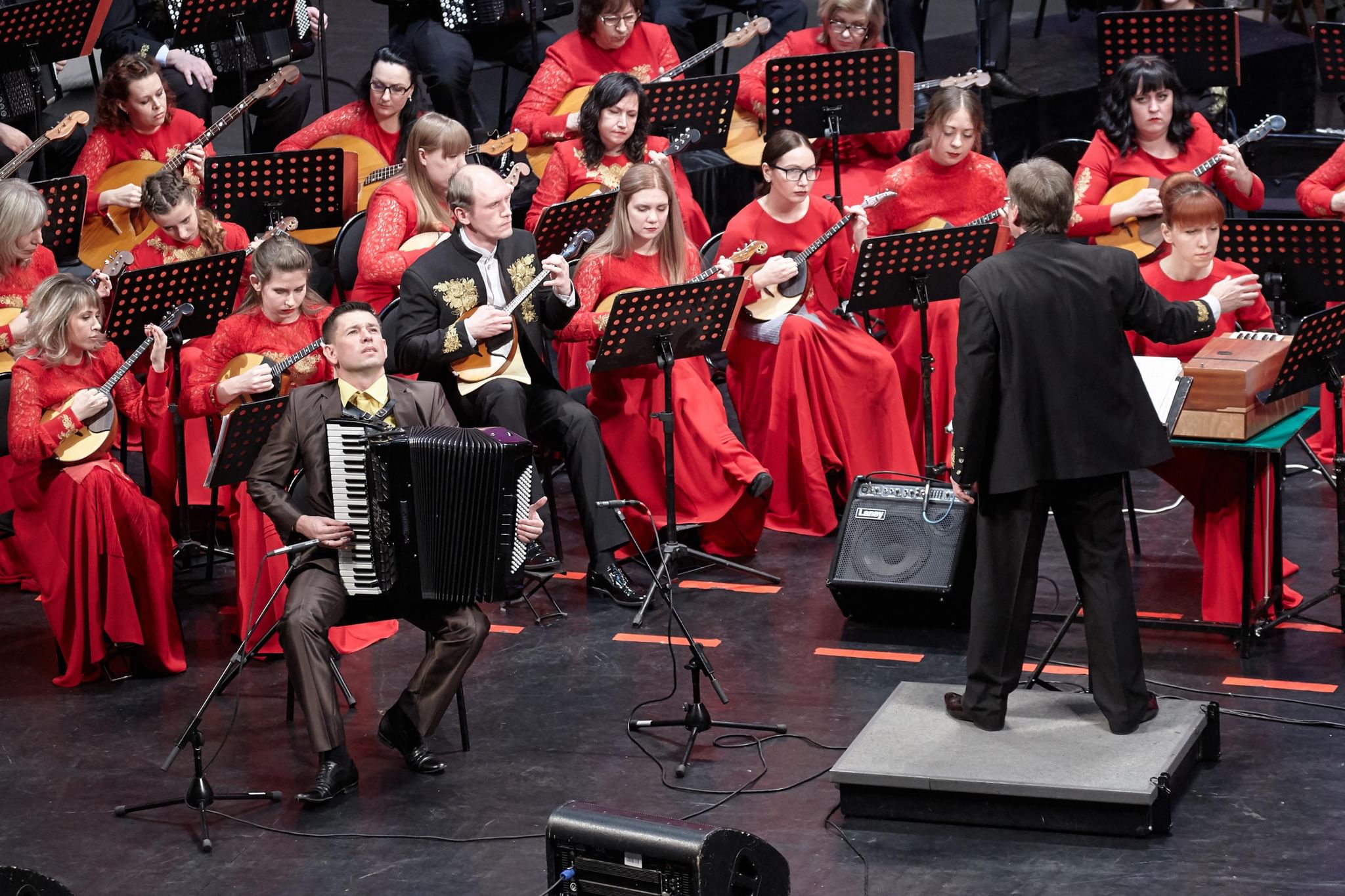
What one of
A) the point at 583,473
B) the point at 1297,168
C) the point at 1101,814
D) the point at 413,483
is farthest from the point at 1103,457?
the point at 1297,168

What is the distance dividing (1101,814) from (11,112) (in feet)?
18.8

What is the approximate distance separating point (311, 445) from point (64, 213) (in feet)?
7.19

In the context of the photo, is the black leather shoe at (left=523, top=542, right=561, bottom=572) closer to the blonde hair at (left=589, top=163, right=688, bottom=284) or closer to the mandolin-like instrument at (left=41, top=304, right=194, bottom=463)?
the blonde hair at (left=589, top=163, right=688, bottom=284)

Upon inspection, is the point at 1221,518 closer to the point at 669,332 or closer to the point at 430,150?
the point at 669,332

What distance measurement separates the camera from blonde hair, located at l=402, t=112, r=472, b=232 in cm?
724

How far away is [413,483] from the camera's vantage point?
5.12m

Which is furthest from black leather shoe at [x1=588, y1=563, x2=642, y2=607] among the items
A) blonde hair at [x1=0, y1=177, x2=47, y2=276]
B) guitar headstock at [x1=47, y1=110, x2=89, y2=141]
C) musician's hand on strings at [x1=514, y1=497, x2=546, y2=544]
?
guitar headstock at [x1=47, y1=110, x2=89, y2=141]

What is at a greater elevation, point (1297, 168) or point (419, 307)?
point (419, 307)

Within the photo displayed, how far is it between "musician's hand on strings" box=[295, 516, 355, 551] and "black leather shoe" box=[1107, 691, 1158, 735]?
2.21 meters

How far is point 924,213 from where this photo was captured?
792 cm

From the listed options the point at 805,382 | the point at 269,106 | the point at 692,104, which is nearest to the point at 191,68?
the point at 269,106

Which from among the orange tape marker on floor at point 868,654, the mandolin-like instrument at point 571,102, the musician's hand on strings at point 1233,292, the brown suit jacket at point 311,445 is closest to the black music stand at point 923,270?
the orange tape marker on floor at point 868,654

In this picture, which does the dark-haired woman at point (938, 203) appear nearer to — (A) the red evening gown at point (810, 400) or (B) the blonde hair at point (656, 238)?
(A) the red evening gown at point (810, 400)

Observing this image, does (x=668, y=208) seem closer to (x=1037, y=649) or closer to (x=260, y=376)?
(x=260, y=376)
